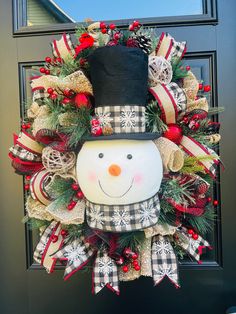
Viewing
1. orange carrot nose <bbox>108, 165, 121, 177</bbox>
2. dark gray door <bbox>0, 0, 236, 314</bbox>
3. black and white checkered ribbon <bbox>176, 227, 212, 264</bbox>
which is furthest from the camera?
dark gray door <bbox>0, 0, 236, 314</bbox>

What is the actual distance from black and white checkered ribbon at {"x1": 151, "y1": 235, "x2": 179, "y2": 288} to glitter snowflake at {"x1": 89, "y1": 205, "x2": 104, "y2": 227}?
0.48 feet

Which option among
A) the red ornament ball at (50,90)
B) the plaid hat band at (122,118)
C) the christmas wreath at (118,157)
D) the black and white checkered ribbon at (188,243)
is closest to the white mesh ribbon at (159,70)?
the christmas wreath at (118,157)

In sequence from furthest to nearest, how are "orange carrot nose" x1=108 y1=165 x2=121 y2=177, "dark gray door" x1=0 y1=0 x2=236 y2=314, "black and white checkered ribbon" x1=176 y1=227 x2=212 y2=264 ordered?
1. "dark gray door" x1=0 y1=0 x2=236 y2=314
2. "black and white checkered ribbon" x1=176 y1=227 x2=212 y2=264
3. "orange carrot nose" x1=108 y1=165 x2=121 y2=177

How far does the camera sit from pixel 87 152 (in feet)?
2.07

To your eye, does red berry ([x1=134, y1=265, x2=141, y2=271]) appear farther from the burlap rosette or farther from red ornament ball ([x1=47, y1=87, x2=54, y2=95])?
red ornament ball ([x1=47, y1=87, x2=54, y2=95])

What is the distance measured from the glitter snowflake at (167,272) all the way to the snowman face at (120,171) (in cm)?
16

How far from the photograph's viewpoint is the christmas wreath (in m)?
→ 0.61

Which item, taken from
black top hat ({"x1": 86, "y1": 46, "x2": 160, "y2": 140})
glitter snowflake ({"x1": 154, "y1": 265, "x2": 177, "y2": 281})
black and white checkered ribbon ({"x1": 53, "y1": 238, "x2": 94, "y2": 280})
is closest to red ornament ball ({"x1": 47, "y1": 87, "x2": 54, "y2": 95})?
black top hat ({"x1": 86, "y1": 46, "x2": 160, "y2": 140})

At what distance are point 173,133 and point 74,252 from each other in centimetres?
33

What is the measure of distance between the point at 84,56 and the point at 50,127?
0.57 ft

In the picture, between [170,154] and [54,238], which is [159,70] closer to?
[170,154]

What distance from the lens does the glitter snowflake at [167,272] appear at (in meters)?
0.65

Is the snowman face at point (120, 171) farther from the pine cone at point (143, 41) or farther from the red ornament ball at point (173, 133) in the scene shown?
the pine cone at point (143, 41)
